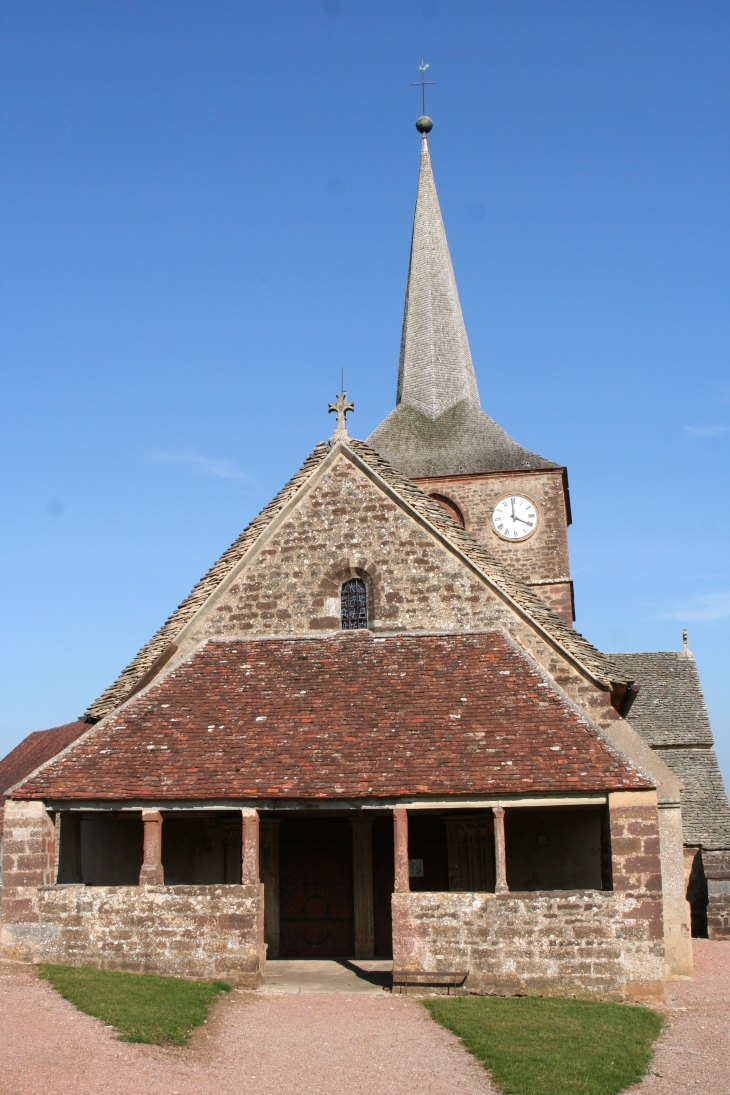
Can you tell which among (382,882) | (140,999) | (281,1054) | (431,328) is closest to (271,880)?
(382,882)

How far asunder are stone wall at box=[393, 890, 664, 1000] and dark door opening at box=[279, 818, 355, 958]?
10.7ft

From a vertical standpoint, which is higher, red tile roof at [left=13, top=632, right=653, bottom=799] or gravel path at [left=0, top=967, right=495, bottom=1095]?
red tile roof at [left=13, top=632, right=653, bottom=799]

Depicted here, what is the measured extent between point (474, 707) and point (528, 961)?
10.5 ft

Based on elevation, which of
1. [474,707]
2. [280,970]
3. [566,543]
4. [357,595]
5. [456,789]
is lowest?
[280,970]

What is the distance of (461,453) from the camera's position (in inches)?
1093

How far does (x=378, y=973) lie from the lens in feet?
44.7

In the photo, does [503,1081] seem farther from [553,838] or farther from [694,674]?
[694,674]

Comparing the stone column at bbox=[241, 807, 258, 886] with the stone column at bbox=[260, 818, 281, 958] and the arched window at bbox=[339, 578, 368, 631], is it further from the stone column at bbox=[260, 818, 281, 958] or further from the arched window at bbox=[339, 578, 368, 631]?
the arched window at bbox=[339, 578, 368, 631]

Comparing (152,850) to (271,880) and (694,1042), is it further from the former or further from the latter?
(694,1042)

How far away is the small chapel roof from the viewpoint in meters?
27.5

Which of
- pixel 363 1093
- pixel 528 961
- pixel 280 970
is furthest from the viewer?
pixel 280 970

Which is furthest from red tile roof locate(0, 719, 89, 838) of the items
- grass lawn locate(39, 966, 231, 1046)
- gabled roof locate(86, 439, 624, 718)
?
grass lawn locate(39, 966, 231, 1046)

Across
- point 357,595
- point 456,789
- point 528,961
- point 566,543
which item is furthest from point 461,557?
point 566,543

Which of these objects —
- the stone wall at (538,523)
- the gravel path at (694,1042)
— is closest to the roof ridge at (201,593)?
the gravel path at (694,1042)
